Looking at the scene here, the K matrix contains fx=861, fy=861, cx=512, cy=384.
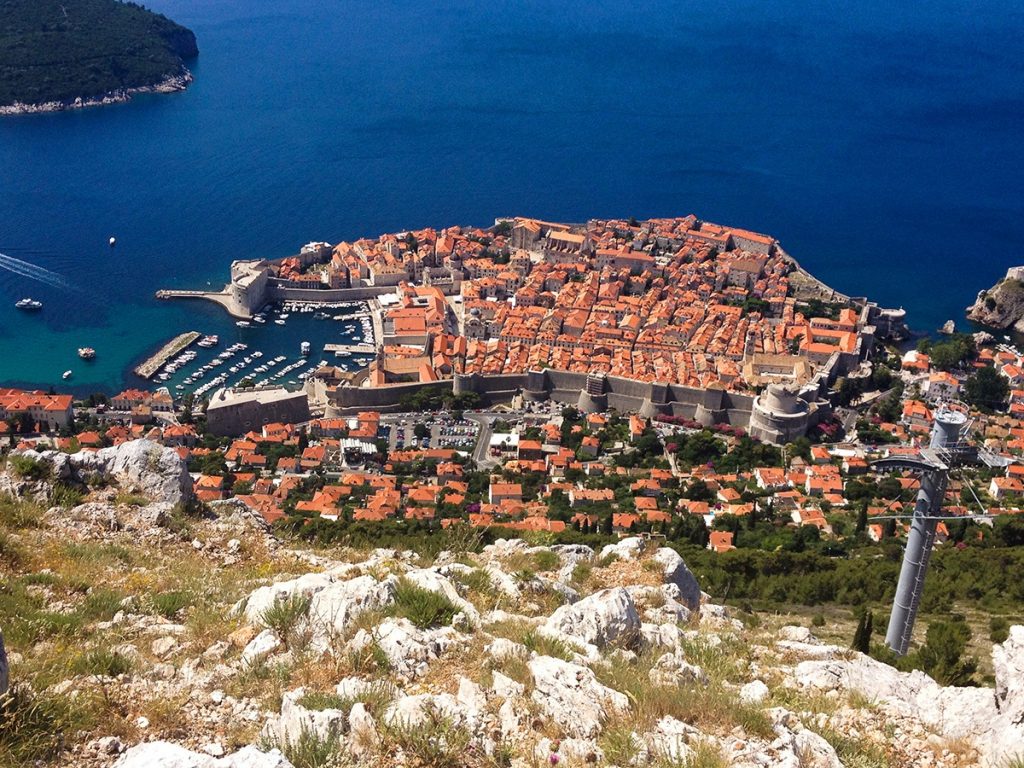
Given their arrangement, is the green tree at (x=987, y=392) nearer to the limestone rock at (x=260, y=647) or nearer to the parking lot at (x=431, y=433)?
the parking lot at (x=431, y=433)

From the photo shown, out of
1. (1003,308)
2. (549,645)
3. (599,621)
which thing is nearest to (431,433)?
(599,621)

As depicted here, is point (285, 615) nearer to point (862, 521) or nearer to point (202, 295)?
point (862, 521)

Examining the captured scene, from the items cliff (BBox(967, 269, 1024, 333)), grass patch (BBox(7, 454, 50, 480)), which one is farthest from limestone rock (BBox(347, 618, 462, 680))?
cliff (BBox(967, 269, 1024, 333))

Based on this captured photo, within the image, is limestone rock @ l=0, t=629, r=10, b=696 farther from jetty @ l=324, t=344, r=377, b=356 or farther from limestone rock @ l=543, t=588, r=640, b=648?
jetty @ l=324, t=344, r=377, b=356

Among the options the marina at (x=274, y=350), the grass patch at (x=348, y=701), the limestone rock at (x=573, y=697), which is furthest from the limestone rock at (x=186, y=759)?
the marina at (x=274, y=350)

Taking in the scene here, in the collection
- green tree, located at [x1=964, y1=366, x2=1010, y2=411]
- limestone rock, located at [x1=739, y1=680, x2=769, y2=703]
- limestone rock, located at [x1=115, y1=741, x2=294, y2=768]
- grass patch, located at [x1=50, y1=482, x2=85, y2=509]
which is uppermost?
limestone rock, located at [x1=115, y1=741, x2=294, y2=768]

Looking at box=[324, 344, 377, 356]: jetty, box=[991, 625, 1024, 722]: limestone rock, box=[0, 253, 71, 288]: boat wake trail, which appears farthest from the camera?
box=[0, 253, 71, 288]: boat wake trail
